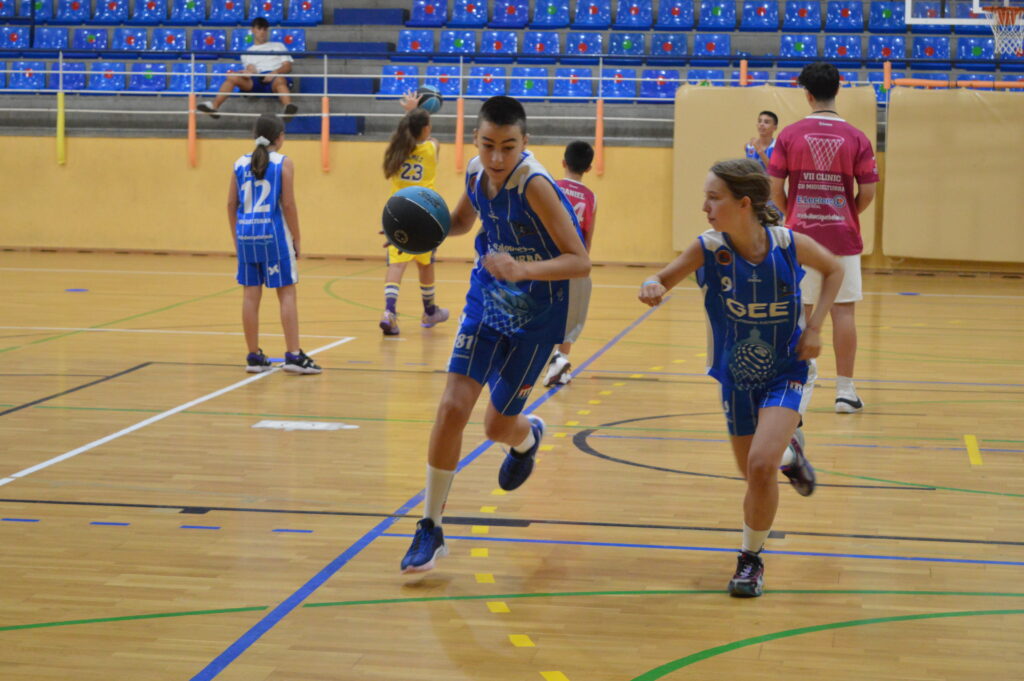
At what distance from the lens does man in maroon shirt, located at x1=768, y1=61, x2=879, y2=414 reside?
6.57m

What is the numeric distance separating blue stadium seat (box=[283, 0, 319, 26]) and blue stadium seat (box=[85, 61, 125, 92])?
2454 mm

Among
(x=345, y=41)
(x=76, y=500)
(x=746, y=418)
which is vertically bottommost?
(x=76, y=500)

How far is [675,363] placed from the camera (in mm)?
8539

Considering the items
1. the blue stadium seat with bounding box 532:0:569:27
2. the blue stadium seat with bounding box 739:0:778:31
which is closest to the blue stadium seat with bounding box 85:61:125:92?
the blue stadium seat with bounding box 532:0:569:27

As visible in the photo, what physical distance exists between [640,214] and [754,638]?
40.5 ft

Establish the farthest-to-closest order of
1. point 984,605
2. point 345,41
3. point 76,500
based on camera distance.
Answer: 1. point 345,41
2. point 76,500
3. point 984,605

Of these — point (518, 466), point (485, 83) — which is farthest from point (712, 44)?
point (518, 466)

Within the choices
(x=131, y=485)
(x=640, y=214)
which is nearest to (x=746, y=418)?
(x=131, y=485)

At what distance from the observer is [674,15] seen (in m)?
17.5

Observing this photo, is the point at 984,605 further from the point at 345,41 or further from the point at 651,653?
the point at 345,41

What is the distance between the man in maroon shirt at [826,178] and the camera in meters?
6.57

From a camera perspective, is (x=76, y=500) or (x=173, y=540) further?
(x=76, y=500)

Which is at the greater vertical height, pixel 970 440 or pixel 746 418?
pixel 746 418

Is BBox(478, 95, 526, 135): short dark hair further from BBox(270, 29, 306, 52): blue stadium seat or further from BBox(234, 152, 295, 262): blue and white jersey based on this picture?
BBox(270, 29, 306, 52): blue stadium seat
